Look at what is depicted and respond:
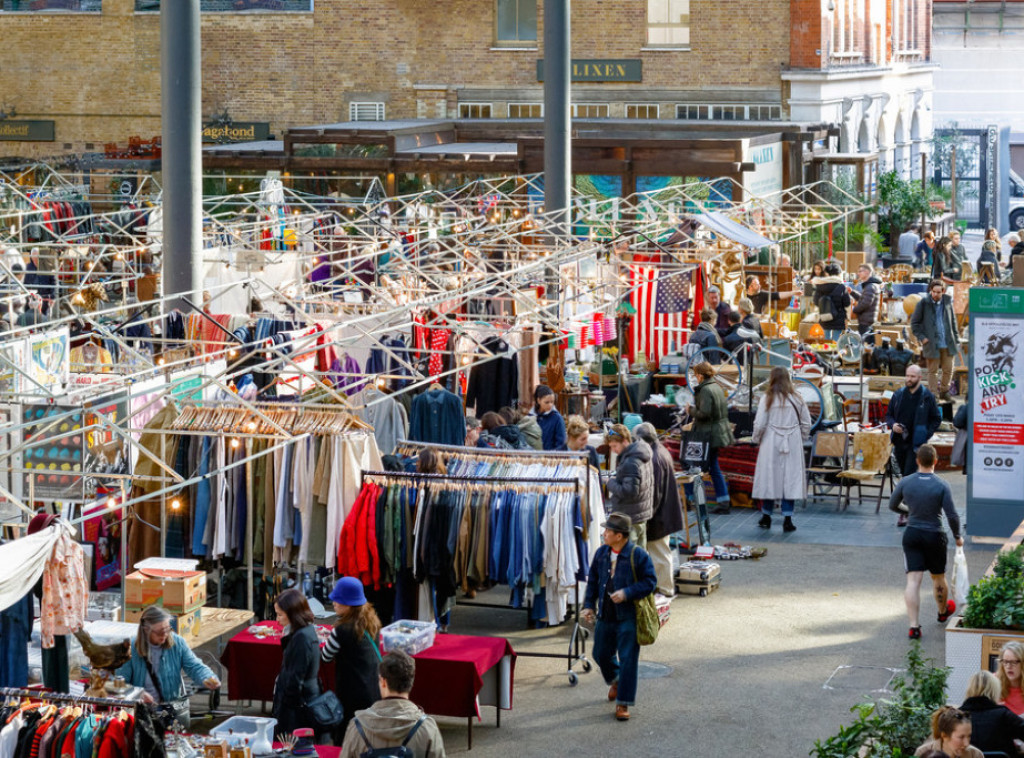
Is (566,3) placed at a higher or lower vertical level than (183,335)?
higher

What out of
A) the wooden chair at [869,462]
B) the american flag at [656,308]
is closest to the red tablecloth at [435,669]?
the wooden chair at [869,462]

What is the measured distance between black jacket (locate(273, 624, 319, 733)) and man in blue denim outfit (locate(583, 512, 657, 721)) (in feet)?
6.76

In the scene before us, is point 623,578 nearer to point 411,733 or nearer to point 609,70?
point 411,733

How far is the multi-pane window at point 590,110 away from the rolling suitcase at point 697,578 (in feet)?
78.8

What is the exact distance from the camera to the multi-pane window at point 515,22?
121 feet

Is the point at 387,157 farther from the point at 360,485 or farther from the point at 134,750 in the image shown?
the point at 134,750

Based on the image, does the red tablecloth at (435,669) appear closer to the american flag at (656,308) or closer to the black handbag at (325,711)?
the black handbag at (325,711)

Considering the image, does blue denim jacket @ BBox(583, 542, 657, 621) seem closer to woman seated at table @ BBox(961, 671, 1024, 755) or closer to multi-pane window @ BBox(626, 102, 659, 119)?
woman seated at table @ BBox(961, 671, 1024, 755)

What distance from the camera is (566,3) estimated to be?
2128 centimetres

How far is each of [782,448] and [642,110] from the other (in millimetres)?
22170

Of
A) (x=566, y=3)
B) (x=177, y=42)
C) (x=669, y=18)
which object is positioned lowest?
(x=177, y=42)

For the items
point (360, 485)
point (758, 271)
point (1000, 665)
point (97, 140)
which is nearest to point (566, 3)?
point (758, 271)

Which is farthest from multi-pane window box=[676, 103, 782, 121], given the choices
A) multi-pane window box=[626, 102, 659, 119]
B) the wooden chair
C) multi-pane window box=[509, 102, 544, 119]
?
the wooden chair

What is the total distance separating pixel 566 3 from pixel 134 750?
51.6 ft
